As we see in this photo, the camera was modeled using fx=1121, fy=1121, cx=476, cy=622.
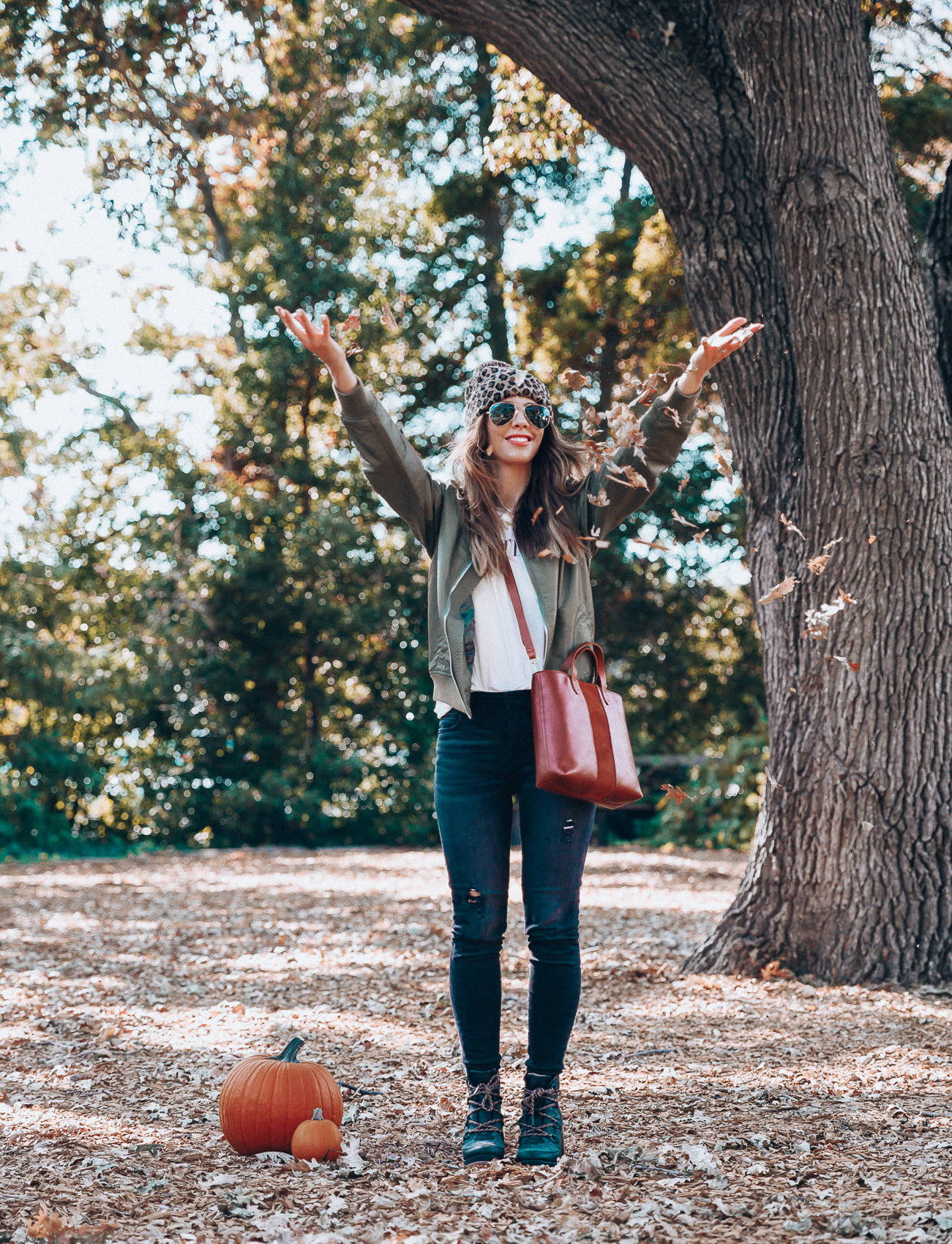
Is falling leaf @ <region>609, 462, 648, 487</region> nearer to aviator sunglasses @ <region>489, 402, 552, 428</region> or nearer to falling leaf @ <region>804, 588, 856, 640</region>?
aviator sunglasses @ <region>489, 402, 552, 428</region>

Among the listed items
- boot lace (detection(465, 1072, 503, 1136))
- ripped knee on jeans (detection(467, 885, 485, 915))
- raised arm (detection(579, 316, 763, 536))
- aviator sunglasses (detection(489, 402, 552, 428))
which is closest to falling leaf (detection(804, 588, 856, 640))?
raised arm (detection(579, 316, 763, 536))

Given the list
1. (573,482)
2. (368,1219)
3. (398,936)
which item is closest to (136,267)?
(398,936)

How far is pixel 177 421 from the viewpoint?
15.2 metres

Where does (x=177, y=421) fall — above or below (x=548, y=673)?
above

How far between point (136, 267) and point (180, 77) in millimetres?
9884

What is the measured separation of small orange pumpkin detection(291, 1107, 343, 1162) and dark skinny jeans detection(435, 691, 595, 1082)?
14.8 inches

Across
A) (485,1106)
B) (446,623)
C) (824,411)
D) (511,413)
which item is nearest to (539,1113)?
(485,1106)

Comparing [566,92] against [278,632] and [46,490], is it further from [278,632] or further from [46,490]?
[46,490]

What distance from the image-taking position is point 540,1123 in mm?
2645

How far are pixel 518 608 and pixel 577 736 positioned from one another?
365mm

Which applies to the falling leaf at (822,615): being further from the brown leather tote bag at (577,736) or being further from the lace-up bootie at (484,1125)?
the lace-up bootie at (484,1125)

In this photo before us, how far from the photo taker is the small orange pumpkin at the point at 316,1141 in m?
2.67

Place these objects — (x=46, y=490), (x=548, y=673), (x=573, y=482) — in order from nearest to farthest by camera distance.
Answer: (x=548, y=673), (x=573, y=482), (x=46, y=490)

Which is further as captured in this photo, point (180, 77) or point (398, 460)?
point (180, 77)
